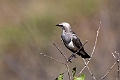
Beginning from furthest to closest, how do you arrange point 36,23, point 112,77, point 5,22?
point 5,22 → point 36,23 → point 112,77

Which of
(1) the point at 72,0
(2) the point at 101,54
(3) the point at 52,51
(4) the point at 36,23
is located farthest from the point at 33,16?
(2) the point at 101,54

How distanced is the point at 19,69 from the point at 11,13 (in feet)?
15.8

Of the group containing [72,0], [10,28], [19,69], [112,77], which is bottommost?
[112,77]

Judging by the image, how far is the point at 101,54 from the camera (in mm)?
9594

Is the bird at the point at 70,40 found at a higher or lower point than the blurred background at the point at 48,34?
lower

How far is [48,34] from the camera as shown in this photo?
12.5 meters

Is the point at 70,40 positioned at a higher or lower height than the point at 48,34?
lower

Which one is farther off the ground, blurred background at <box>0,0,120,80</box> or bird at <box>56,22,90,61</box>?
blurred background at <box>0,0,120,80</box>

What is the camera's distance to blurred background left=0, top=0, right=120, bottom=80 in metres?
9.65

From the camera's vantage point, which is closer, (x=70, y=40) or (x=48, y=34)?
Result: (x=70, y=40)

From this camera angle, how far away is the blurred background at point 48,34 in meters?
9.65

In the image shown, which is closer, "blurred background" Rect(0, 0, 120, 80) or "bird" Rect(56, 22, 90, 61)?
"bird" Rect(56, 22, 90, 61)

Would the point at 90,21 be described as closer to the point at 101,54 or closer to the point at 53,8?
the point at 53,8

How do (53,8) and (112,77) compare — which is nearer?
(112,77)
